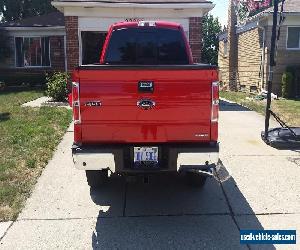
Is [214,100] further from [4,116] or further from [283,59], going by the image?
[283,59]

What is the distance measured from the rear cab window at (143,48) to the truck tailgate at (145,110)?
221 cm

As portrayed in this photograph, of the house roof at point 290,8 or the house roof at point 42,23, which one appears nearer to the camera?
the house roof at point 290,8

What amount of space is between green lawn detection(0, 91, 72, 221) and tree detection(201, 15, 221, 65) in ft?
88.6

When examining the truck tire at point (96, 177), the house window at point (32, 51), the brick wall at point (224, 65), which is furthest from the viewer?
the brick wall at point (224, 65)

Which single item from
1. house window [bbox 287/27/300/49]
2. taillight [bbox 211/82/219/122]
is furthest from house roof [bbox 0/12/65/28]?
taillight [bbox 211/82/219/122]

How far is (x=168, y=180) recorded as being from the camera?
242 inches

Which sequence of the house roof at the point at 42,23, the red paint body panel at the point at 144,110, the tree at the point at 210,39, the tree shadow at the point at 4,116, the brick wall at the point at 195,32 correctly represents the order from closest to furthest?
the red paint body panel at the point at 144,110 < the tree shadow at the point at 4,116 < the brick wall at the point at 195,32 < the house roof at the point at 42,23 < the tree at the point at 210,39

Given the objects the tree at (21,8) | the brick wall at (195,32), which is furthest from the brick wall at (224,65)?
the tree at (21,8)

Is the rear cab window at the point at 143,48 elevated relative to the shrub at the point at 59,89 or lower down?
elevated

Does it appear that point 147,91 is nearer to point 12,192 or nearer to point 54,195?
point 54,195

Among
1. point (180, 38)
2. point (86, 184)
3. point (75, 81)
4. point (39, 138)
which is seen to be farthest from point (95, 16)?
point (75, 81)

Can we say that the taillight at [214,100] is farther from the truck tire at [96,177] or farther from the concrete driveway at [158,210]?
the truck tire at [96,177]

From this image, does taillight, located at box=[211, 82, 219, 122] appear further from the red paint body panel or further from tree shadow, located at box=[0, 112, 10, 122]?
tree shadow, located at box=[0, 112, 10, 122]

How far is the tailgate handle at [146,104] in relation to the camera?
4.37m
